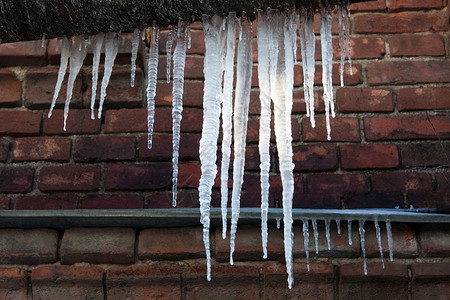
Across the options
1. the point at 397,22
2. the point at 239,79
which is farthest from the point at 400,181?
the point at 239,79

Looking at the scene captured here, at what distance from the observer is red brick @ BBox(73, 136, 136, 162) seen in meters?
1.60

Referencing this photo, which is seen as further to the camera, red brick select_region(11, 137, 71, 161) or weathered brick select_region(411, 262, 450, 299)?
red brick select_region(11, 137, 71, 161)

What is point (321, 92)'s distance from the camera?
5.63ft

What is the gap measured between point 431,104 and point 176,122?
88cm

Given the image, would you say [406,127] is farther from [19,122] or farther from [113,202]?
[19,122]

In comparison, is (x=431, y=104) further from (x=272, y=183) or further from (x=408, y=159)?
(x=272, y=183)

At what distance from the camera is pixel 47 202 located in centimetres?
156

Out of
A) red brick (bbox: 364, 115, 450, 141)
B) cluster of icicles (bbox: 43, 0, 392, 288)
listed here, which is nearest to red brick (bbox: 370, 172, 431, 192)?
red brick (bbox: 364, 115, 450, 141)

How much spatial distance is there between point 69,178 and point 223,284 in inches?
21.7

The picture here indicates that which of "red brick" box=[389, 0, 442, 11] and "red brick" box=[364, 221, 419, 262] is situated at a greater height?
"red brick" box=[389, 0, 442, 11]

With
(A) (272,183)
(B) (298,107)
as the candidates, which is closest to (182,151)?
(A) (272,183)

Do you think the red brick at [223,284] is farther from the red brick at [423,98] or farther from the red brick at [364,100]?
the red brick at [423,98]

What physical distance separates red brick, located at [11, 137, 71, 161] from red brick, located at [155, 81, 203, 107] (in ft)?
1.00

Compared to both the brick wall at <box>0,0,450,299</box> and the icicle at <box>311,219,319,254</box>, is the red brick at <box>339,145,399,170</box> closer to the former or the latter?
the brick wall at <box>0,0,450,299</box>
